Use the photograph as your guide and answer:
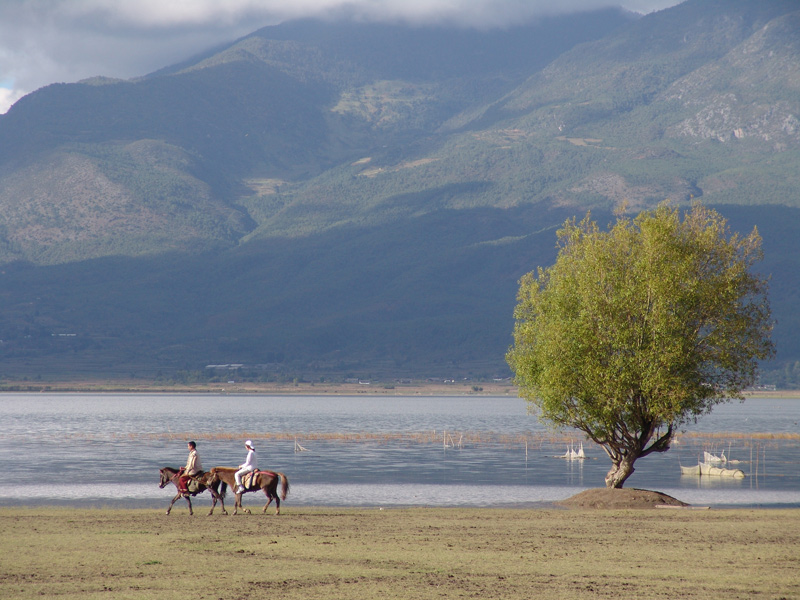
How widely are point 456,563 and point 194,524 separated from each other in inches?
392

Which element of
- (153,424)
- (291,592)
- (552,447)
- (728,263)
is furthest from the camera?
(153,424)

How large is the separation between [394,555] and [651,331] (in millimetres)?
17379

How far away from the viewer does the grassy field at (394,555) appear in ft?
62.5

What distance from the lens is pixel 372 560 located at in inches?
883

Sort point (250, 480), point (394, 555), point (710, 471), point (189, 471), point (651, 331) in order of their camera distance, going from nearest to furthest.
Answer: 1. point (394, 555)
2. point (250, 480)
3. point (189, 471)
4. point (651, 331)
5. point (710, 471)

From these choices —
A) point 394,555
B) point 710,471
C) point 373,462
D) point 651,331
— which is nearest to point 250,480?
point 394,555

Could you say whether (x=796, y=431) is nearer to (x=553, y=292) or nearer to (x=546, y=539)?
(x=553, y=292)

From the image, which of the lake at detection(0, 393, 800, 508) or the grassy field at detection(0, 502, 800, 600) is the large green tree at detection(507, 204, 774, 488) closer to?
the lake at detection(0, 393, 800, 508)

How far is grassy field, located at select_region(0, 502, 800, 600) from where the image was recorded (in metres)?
19.1

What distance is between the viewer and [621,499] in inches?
1451

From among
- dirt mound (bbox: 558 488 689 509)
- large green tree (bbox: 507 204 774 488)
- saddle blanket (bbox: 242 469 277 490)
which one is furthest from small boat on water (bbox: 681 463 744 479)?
saddle blanket (bbox: 242 469 277 490)

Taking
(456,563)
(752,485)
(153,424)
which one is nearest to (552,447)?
(752,485)

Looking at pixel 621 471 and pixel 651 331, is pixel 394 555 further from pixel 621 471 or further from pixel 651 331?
pixel 621 471

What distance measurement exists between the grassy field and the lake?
832 cm
